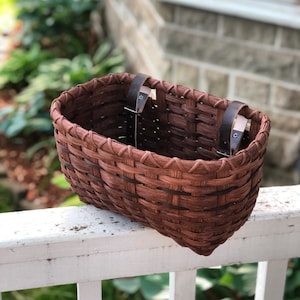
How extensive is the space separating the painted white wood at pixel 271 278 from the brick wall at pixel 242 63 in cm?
146

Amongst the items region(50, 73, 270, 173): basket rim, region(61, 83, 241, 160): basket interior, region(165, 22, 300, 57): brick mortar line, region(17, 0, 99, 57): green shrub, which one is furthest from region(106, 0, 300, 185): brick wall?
region(50, 73, 270, 173): basket rim

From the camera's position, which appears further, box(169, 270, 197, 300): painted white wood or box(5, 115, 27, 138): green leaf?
box(5, 115, 27, 138): green leaf

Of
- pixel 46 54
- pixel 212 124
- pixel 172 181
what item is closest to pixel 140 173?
pixel 172 181

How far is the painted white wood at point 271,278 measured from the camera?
3.98 feet

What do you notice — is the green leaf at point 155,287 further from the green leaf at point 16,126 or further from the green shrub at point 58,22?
the green shrub at point 58,22

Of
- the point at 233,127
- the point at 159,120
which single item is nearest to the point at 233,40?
Answer: the point at 159,120

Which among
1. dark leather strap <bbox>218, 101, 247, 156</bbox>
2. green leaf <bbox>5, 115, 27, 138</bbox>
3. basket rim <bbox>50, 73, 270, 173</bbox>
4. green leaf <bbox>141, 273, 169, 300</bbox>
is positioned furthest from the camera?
green leaf <bbox>5, 115, 27, 138</bbox>

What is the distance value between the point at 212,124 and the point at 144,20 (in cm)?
213

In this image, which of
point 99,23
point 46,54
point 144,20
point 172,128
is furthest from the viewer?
point 99,23

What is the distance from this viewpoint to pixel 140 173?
977mm

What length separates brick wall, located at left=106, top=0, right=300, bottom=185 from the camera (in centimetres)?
260

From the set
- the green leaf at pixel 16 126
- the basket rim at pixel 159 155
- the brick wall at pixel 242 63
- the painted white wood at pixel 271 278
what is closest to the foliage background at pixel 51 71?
the green leaf at pixel 16 126

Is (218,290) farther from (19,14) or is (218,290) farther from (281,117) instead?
(19,14)

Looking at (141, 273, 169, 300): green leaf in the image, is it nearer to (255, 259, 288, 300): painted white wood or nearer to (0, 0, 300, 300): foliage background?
(0, 0, 300, 300): foliage background
